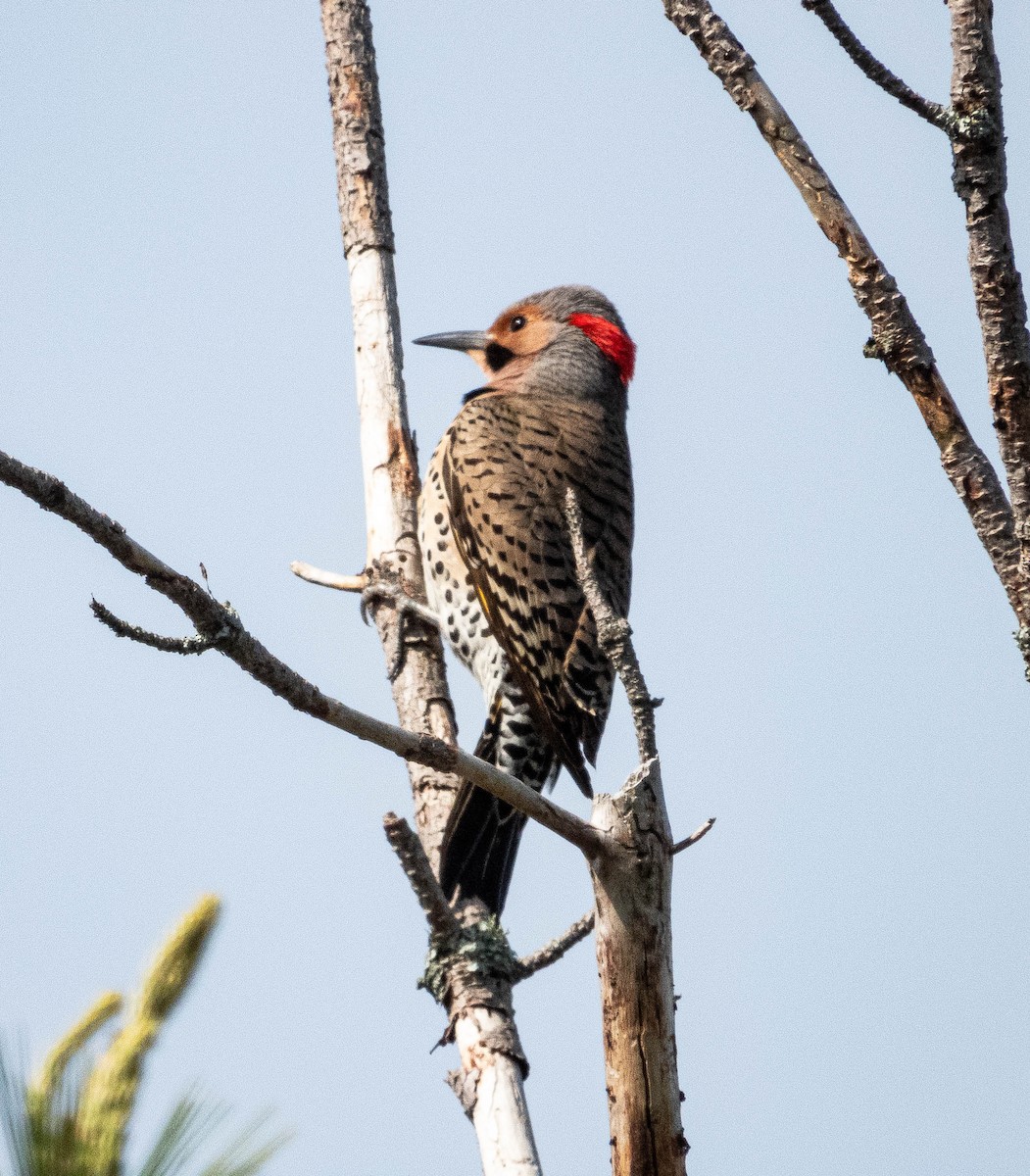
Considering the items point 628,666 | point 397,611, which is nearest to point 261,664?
point 628,666

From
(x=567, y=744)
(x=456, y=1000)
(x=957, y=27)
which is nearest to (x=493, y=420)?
(x=567, y=744)

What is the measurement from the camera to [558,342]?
707cm

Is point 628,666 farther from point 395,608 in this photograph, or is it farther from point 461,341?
point 461,341

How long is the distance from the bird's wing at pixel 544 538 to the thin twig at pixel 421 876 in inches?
32.1

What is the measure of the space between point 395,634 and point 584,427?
1399mm

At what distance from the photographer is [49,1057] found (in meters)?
2.83

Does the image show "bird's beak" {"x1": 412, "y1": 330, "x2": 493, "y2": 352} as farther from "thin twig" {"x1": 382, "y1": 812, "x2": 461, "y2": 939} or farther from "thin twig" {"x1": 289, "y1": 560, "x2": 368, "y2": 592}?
"thin twig" {"x1": 382, "y1": 812, "x2": 461, "y2": 939}

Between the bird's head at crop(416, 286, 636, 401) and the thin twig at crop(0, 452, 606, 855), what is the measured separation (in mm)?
3670

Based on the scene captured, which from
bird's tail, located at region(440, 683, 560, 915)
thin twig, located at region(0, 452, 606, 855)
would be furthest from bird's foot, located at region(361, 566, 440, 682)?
thin twig, located at region(0, 452, 606, 855)

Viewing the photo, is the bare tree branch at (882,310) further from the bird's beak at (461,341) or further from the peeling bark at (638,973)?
the bird's beak at (461,341)

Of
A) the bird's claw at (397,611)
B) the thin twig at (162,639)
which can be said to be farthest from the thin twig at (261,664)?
the bird's claw at (397,611)

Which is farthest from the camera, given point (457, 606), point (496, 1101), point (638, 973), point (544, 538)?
point (544, 538)

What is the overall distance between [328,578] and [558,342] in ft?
5.75

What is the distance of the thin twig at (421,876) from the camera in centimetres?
390
